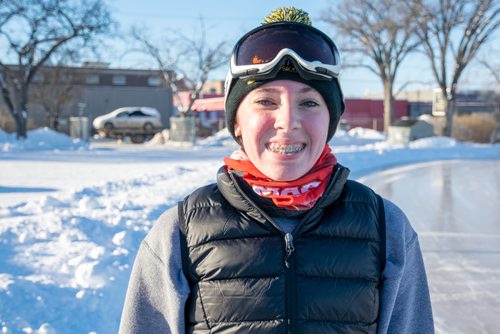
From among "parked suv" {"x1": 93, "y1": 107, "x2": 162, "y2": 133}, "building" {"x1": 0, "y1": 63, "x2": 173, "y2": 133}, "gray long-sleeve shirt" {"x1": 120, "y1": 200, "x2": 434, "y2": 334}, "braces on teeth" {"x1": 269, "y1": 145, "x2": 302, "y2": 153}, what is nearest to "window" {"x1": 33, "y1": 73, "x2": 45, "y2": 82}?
"building" {"x1": 0, "y1": 63, "x2": 173, "y2": 133}

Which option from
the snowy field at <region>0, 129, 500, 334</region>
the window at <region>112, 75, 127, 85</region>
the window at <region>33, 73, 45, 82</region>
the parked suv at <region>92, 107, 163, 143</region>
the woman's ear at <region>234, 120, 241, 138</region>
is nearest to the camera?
the woman's ear at <region>234, 120, 241, 138</region>

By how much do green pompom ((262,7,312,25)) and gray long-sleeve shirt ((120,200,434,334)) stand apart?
0.64 metres

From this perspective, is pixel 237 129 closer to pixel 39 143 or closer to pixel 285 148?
pixel 285 148

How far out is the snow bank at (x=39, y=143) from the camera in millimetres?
20070

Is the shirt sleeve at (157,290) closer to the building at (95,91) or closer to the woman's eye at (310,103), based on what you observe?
the woman's eye at (310,103)

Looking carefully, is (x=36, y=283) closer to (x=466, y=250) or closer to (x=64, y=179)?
(x=466, y=250)

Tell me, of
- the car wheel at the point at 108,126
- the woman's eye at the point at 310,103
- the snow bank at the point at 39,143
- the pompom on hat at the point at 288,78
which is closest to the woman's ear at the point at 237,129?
the pompom on hat at the point at 288,78

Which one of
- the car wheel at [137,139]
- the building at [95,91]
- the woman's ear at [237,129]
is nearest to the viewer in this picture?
the woman's ear at [237,129]

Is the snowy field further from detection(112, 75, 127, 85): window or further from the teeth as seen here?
detection(112, 75, 127, 85): window

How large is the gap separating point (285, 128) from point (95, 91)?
162ft

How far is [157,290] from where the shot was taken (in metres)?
1.62

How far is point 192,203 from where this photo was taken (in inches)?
66.5

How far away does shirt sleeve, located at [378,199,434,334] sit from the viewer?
163cm

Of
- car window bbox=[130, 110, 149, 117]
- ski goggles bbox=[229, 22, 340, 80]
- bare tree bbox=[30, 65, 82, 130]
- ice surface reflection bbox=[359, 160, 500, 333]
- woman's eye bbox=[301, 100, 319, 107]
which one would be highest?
bare tree bbox=[30, 65, 82, 130]
